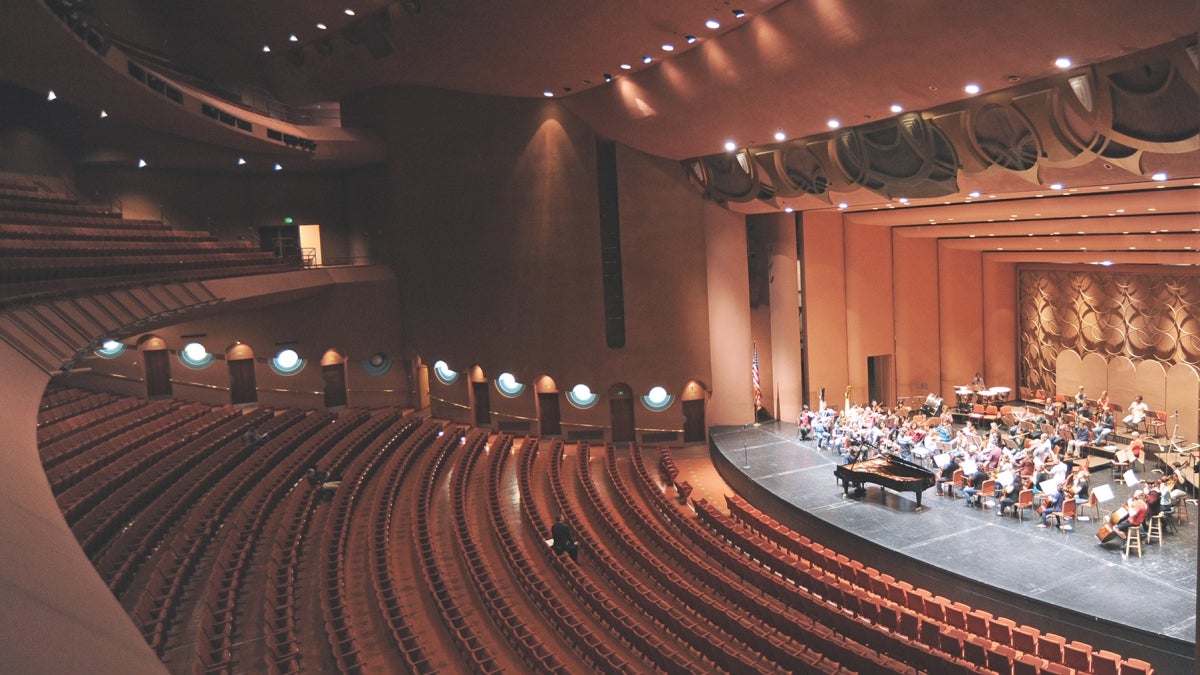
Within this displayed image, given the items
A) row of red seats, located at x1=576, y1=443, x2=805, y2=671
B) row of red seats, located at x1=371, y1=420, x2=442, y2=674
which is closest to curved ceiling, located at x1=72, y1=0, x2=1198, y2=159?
row of red seats, located at x1=576, y1=443, x2=805, y2=671

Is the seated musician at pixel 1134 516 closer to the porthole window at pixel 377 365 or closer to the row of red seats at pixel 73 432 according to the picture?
the row of red seats at pixel 73 432

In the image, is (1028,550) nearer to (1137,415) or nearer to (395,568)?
(1137,415)

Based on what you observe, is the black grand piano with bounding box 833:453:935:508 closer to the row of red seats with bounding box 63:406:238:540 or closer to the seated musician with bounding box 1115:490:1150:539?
the seated musician with bounding box 1115:490:1150:539

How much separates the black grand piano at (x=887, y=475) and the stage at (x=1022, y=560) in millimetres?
284

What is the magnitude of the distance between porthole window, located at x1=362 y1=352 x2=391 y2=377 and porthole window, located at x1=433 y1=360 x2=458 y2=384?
1195mm

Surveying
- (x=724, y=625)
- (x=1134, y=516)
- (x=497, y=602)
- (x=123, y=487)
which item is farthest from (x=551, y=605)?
(x=1134, y=516)

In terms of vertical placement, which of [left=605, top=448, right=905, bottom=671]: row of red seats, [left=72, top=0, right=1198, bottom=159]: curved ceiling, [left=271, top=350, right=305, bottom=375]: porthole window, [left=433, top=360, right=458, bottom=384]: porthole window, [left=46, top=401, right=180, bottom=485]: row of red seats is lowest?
[left=605, top=448, right=905, bottom=671]: row of red seats

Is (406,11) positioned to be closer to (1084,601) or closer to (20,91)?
(20,91)

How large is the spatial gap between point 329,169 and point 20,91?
6344 millimetres

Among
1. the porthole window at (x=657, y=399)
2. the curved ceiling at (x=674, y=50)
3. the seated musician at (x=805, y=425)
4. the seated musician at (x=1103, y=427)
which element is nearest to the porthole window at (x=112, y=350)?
the curved ceiling at (x=674, y=50)

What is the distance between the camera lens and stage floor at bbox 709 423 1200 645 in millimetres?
7828

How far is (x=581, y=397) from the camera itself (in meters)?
17.7

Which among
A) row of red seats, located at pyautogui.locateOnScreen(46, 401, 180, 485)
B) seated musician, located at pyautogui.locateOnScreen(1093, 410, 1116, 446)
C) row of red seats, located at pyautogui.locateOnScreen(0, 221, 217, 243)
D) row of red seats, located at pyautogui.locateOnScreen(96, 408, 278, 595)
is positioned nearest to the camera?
row of red seats, located at pyautogui.locateOnScreen(96, 408, 278, 595)

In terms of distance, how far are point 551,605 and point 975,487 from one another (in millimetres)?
6504
